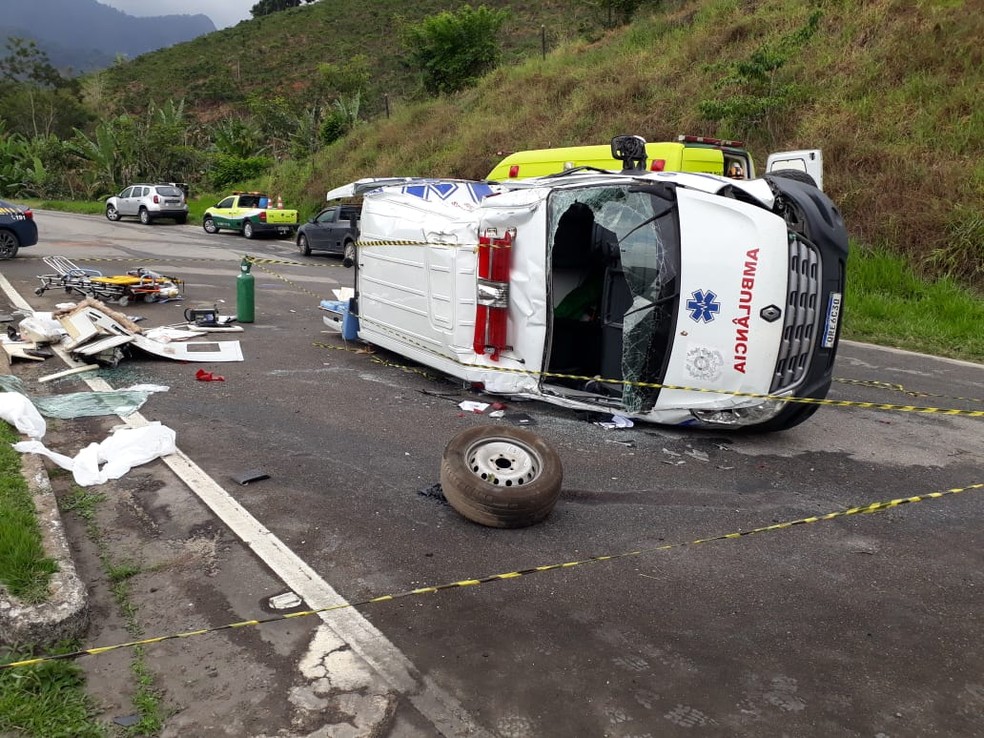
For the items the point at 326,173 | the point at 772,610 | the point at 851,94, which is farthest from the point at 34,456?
the point at 326,173

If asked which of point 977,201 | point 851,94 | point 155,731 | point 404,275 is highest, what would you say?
point 851,94

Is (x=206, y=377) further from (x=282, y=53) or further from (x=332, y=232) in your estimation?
(x=282, y=53)

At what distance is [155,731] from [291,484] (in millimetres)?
2348

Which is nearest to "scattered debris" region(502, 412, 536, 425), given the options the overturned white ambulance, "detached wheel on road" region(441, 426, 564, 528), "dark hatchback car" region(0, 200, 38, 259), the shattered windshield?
the overturned white ambulance

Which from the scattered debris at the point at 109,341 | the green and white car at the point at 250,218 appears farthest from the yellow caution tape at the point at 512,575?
the green and white car at the point at 250,218

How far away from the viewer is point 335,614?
3535 millimetres

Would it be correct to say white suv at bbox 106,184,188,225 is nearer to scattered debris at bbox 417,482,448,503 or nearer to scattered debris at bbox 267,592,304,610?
scattered debris at bbox 417,482,448,503

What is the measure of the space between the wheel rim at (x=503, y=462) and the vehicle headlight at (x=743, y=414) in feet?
5.67

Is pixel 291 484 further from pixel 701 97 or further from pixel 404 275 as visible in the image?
pixel 701 97

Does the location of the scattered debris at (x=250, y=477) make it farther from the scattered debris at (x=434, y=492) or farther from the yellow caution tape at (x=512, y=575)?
the yellow caution tape at (x=512, y=575)

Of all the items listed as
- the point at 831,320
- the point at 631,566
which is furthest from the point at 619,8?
the point at 631,566

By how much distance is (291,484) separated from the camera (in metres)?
5.05

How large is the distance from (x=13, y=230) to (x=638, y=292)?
14.9 m

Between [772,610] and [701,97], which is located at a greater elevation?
[701,97]
